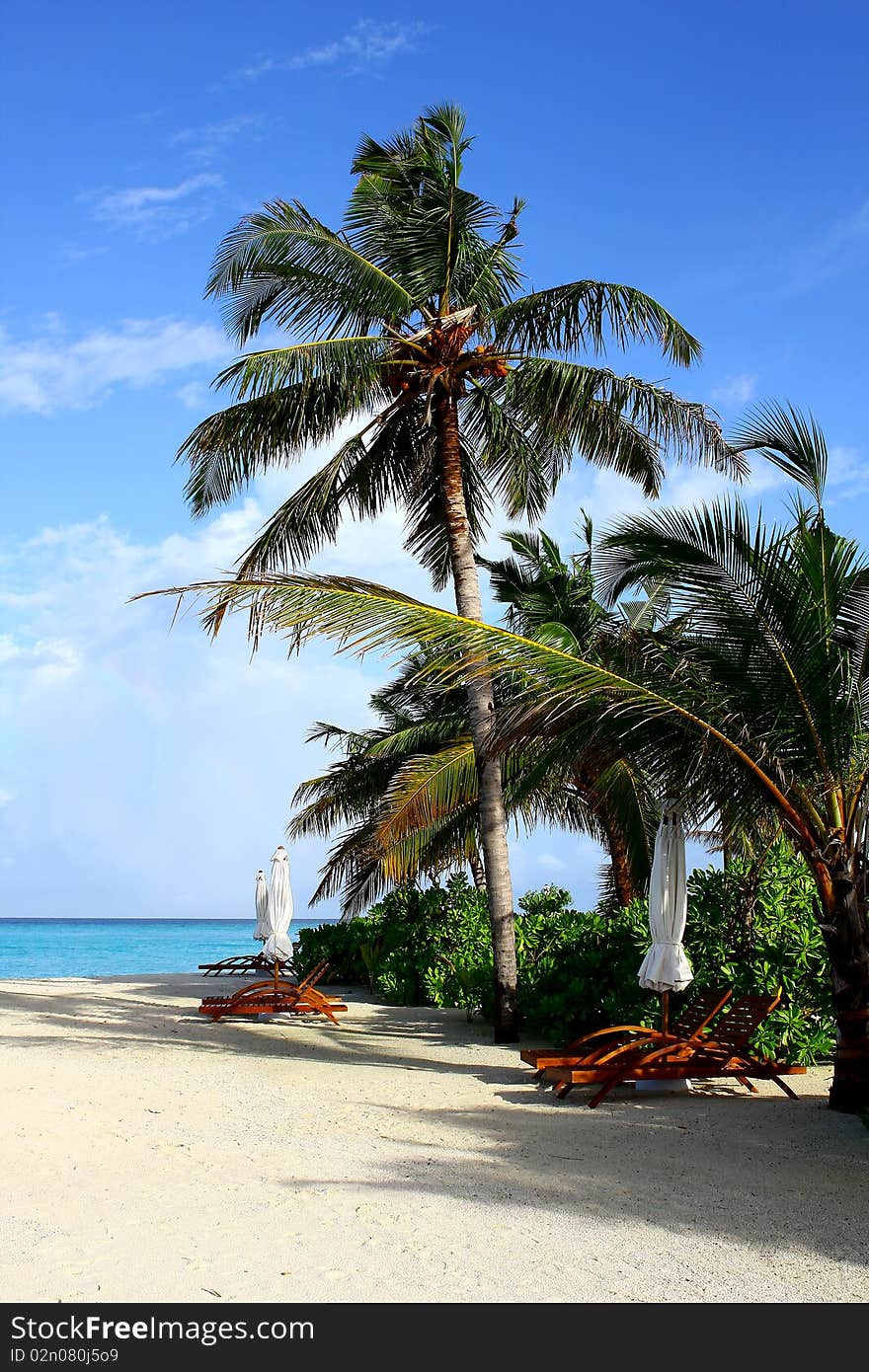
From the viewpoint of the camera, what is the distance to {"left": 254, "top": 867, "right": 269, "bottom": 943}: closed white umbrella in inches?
577

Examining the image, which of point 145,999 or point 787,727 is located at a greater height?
point 787,727

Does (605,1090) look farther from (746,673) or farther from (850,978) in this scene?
(746,673)

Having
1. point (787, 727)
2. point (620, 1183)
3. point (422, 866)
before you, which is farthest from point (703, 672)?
point (422, 866)

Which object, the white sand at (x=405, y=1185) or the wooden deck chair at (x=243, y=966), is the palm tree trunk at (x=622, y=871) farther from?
the wooden deck chair at (x=243, y=966)

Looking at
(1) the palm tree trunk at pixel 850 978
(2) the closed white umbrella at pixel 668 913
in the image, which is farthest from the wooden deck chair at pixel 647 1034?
(1) the palm tree trunk at pixel 850 978

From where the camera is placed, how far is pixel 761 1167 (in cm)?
624

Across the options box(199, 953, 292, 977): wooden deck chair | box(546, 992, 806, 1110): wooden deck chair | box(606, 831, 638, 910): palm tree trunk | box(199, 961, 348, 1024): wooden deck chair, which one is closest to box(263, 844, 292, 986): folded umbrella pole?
box(199, 961, 348, 1024): wooden deck chair

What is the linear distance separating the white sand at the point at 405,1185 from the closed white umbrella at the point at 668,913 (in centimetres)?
94

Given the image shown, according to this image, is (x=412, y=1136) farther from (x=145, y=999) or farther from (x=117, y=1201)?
(x=145, y=999)

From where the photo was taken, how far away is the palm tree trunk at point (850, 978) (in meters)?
7.48

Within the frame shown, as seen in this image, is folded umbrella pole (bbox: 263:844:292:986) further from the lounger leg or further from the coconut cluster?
the lounger leg

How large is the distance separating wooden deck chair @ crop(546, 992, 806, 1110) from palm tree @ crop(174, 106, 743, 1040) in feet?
9.63
